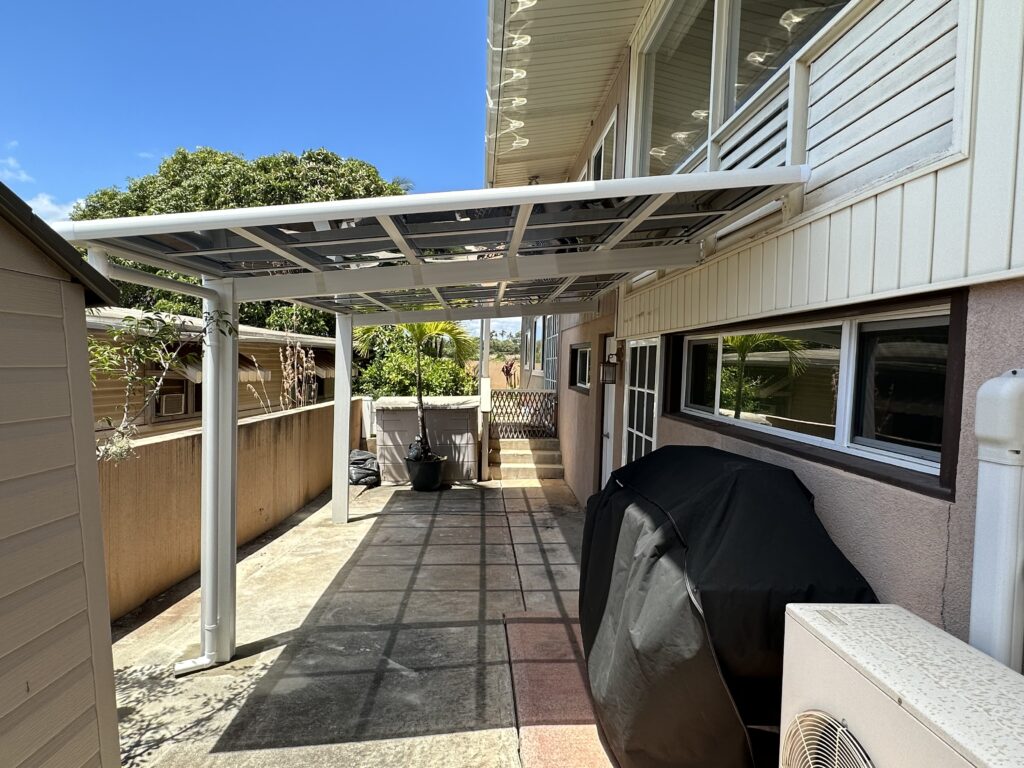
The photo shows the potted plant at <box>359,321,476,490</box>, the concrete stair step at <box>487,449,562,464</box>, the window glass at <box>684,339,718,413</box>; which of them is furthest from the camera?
the concrete stair step at <box>487,449,562,464</box>

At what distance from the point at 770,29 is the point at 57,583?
4147 millimetres

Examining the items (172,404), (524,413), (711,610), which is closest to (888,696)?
(711,610)

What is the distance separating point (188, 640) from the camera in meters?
3.89

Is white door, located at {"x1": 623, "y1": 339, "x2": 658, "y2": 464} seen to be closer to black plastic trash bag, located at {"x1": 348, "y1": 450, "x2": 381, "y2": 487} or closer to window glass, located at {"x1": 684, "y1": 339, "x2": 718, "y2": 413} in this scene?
window glass, located at {"x1": 684, "y1": 339, "x2": 718, "y2": 413}

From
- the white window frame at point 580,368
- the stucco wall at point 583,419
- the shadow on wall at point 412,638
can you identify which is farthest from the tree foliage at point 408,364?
the shadow on wall at point 412,638

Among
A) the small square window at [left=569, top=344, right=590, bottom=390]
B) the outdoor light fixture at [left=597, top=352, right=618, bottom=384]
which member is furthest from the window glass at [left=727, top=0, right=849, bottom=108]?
the small square window at [left=569, top=344, right=590, bottom=390]

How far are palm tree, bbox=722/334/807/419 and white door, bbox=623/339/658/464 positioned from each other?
1284 mm

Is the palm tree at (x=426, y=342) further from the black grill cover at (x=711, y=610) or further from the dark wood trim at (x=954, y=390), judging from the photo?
the dark wood trim at (x=954, y=390)

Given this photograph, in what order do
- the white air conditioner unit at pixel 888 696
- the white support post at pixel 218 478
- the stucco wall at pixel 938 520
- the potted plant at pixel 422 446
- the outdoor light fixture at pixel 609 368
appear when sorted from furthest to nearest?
the potted plant at pixel 422 446, the outdoor light fixture at pixel 609 368, the white support post at pixel 218 478, the stucco wall at pixel 938 520, the white air conditioner unit at pixel 888 696

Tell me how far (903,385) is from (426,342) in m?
8.80

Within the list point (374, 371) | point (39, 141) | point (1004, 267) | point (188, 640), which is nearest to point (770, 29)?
point (1004, 267)

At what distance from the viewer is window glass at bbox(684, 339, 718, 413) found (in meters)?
3.98

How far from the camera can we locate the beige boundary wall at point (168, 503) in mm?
4074

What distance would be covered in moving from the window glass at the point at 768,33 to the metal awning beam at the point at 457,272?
3.58ft
